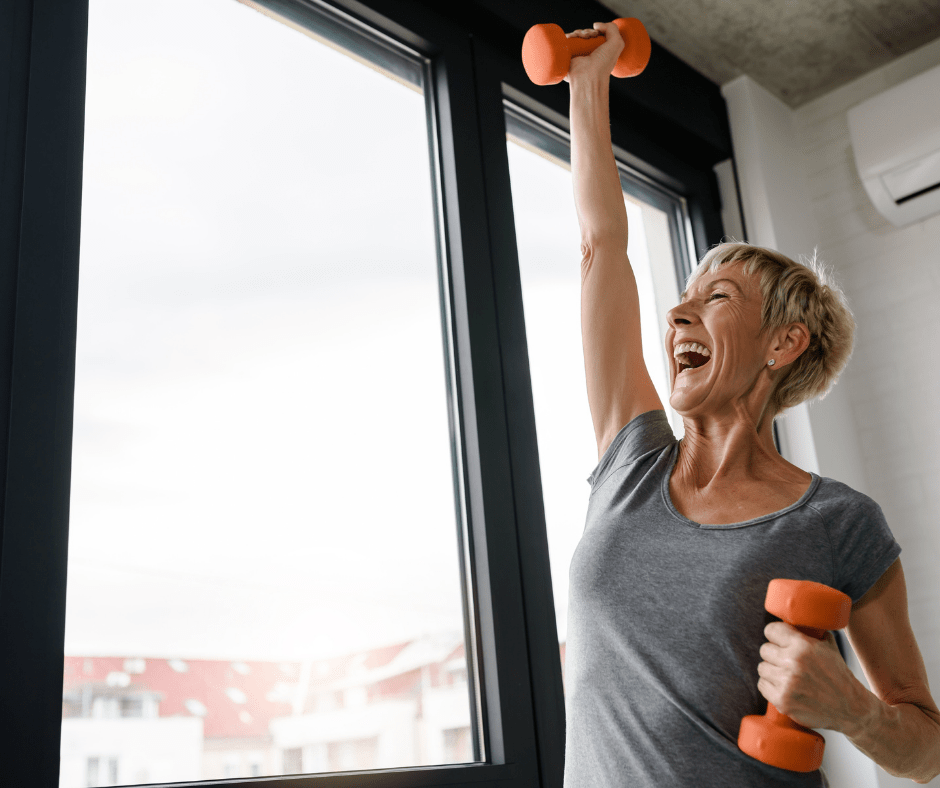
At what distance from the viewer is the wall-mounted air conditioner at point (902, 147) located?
2.27m

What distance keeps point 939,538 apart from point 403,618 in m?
1.45

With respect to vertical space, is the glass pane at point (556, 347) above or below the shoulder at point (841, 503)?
above

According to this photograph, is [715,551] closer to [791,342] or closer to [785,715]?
[785,715]

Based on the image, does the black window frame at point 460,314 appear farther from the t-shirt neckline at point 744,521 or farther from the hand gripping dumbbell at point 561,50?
the t-shirt neckline at point 744,521

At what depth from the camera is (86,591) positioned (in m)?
1.16

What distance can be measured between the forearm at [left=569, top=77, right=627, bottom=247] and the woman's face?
0.15m

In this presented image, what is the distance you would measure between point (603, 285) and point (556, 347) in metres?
0.70

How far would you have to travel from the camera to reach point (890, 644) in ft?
3.48

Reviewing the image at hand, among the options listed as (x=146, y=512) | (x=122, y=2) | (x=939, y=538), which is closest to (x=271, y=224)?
(x=122, y=2)

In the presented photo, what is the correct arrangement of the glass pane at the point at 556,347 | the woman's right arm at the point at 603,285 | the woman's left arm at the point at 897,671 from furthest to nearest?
the glass pane at the point at 556,347
the woman's right arm at the point at 603,285
the woman's left arm at the point at 897,671

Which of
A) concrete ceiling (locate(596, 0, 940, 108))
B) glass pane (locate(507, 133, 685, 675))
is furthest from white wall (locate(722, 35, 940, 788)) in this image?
glass pane (locate(507, 133, 685, 675))

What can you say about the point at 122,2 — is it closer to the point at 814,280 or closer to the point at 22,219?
the point at 22,219

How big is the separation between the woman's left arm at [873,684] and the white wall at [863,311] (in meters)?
1.23

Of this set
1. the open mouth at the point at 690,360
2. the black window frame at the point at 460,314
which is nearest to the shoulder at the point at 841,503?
the open mouth at the point at 690,360
